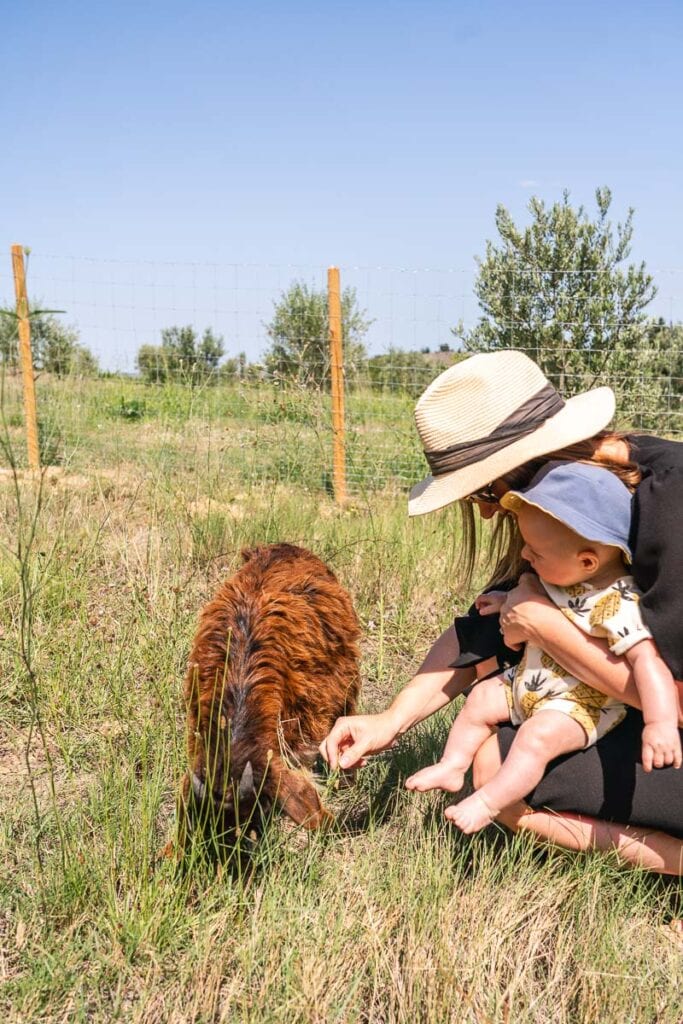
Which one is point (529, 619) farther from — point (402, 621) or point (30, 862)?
Result: point (402, 621)

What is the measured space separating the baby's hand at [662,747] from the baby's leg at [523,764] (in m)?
0.33

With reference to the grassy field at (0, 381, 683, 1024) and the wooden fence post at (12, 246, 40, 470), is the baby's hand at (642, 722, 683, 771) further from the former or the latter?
the wooden fence post at (12, 246, 40, 470)

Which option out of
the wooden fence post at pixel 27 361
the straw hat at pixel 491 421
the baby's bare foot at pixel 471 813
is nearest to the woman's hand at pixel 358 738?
the baby's bare foot at pixel 471 813

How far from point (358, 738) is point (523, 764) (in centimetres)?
57

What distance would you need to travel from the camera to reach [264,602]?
3.39 metres

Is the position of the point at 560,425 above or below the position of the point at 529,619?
above

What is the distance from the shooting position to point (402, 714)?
9.66ft

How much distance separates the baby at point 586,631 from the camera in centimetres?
235

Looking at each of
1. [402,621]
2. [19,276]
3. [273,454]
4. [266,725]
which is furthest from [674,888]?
[19,276]

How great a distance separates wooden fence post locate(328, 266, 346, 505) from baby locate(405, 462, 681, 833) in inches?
177

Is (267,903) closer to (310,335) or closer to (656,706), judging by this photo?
(656,706)

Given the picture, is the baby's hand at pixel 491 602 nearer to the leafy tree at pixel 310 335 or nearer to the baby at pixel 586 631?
the baby at pixel 586 631

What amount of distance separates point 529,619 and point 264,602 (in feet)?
3.70

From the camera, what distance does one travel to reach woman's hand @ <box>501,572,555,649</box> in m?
2.64
